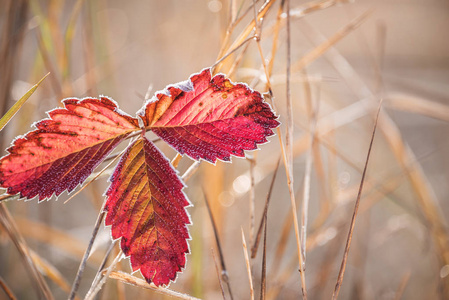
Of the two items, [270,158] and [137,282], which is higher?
[270,158]

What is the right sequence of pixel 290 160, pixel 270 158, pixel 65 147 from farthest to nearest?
1. pixel 270 158
2. pixel 290 160
3. pixel 65 147

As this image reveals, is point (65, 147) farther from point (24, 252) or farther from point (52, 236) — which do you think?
point (52, 236)

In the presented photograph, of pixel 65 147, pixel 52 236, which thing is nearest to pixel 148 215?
pixel 65 147

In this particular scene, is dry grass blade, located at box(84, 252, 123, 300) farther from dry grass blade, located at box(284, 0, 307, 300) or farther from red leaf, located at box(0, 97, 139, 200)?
dry grass blade, located at box(284, 0, 307, 300)

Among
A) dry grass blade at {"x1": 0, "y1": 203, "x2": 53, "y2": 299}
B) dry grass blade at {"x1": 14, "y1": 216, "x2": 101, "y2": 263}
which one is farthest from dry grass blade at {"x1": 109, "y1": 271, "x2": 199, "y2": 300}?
dry grass blade at {"x1": 14, "y1": 216, "x2": 101, "y2": 263}

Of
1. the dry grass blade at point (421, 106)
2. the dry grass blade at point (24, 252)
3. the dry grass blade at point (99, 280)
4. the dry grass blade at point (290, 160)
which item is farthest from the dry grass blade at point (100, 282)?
the dry grass blade at point (421, 106)

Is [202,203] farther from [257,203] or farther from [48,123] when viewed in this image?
[48,123]

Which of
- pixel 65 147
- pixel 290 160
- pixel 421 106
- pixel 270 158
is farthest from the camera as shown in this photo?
pixel 270 158

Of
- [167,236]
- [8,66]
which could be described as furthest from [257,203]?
[167,236]
